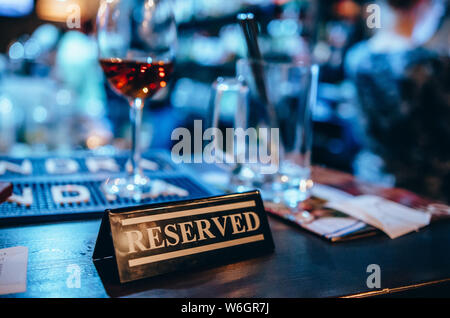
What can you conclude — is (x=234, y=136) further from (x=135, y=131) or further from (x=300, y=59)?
(x=300, y=59)

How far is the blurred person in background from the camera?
155 centimetres

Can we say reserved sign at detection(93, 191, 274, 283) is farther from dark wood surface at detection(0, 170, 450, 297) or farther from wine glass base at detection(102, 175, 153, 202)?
wine glass base at detection(102, 175, 153, 202)

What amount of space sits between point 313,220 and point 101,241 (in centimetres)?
38

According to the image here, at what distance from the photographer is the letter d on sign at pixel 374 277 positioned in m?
0.50

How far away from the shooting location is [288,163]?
2.81 feet

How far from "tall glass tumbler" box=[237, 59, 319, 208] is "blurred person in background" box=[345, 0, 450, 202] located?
0.98 m

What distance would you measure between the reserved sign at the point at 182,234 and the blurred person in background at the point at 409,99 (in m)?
1.27

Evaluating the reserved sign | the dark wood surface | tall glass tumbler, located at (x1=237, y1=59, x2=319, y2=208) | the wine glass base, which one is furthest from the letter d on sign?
the wine glass base

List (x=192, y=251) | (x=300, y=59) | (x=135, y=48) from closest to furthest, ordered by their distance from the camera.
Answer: (x=192, y=251) → (x=135, y=48) → (x=300, y=59)

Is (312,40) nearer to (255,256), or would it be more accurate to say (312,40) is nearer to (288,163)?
(288,163)

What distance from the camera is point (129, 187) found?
73cm

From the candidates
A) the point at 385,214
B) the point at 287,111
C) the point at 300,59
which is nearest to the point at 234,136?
the point at 287,111

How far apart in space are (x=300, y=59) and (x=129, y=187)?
2.58m
